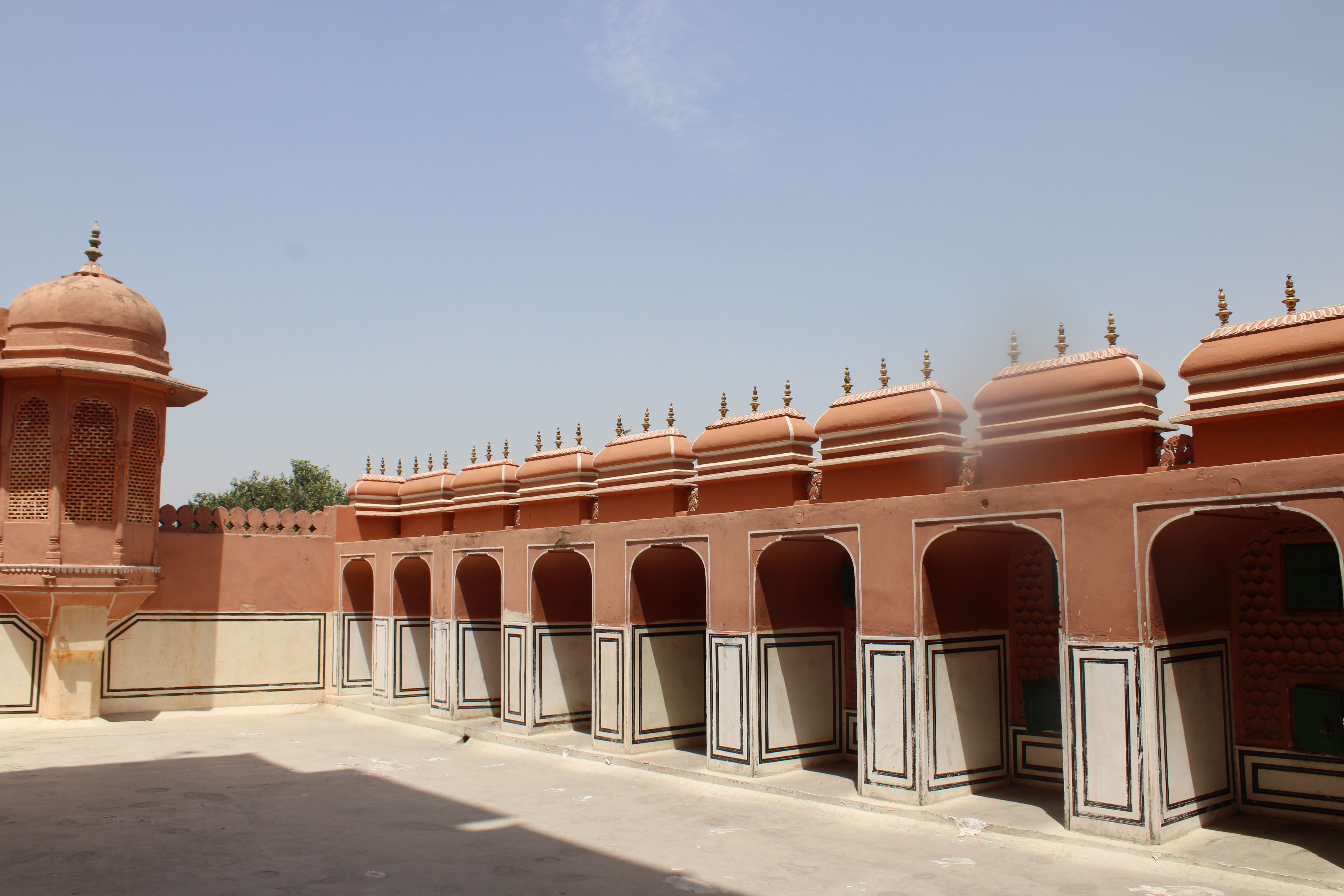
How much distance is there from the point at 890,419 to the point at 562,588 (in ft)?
20.1

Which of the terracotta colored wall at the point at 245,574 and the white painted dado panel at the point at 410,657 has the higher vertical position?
the terracotta colored wall at the point at 245,574

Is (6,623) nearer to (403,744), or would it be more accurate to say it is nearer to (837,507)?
(403,744)

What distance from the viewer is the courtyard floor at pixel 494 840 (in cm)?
701

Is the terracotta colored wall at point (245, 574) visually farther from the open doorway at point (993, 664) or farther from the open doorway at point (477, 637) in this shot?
the open doorway at point (993, 664)

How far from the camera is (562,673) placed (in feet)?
44.9

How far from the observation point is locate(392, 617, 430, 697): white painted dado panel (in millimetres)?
16594

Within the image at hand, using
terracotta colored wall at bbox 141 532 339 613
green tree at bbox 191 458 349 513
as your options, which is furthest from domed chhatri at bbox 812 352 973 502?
green tree at bbox 191 458 349 513

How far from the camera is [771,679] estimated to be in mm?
10500

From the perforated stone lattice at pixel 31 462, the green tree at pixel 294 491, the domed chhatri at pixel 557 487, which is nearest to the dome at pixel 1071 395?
the domed chhatri at pixel 557 487

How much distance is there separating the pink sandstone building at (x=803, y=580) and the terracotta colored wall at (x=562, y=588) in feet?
0.18

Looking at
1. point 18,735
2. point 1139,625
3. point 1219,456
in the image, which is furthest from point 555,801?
point 18,735

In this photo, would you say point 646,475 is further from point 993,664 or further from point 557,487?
point 993,664

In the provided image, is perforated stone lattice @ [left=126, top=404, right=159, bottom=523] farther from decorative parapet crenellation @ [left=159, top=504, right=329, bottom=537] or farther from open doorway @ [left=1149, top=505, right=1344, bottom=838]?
open doorway @ [left=1149, top=505, right=1344, bottom=838]

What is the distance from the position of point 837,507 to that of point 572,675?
5730mm
